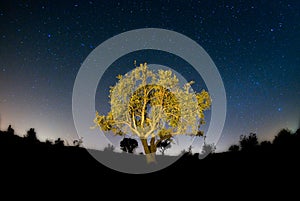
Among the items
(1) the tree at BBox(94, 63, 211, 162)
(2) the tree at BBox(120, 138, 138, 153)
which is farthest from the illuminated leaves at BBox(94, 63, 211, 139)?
(2) the tree at BBox(120, 138, 138, 153)

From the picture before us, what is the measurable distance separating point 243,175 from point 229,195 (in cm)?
411

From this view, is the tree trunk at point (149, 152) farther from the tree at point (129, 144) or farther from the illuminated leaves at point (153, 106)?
the tree at point (129, 144)

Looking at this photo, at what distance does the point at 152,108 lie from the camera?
875 inches

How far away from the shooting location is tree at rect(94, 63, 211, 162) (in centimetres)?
2184

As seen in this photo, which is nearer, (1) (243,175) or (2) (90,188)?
(2) (90,188)

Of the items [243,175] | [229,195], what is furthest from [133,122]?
[229,195]

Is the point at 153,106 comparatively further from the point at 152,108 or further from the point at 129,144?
the point at 129,144

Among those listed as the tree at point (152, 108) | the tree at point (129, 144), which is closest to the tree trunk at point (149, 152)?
the tree at point (152, 108)

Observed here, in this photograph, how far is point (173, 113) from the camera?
22.3 meters

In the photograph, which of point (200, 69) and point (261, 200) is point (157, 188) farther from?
point (200, 69)

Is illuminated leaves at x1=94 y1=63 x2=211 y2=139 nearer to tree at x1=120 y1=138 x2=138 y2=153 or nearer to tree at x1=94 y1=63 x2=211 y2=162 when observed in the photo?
tree at x1=94 y1=63 x2=211 y2=162

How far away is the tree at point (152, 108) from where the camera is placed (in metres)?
21.8

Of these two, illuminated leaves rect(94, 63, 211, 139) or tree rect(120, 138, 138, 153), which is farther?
tree rect(120, 138, 138, 153)

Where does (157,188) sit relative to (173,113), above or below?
below
